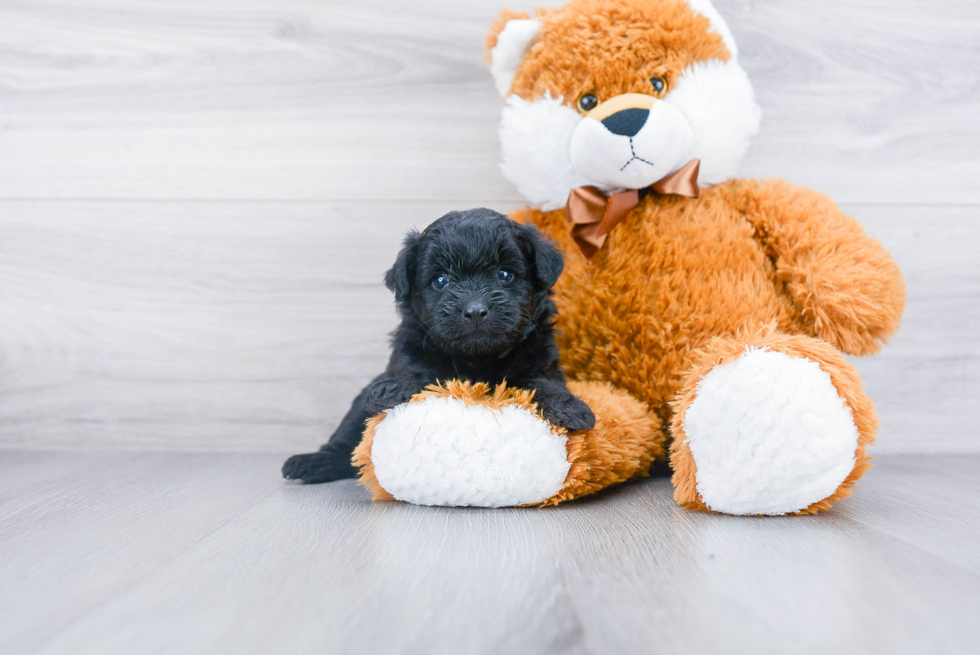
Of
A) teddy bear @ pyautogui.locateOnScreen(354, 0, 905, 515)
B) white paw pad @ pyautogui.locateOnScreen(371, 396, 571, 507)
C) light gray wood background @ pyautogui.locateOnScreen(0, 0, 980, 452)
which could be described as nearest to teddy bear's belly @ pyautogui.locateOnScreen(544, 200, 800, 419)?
teddy bear @ pyautogui.locateOnScreen(354, 0, 905, 515)

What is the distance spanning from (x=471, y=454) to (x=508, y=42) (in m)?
0.70

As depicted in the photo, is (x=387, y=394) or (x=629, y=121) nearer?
(x=387, y=394)

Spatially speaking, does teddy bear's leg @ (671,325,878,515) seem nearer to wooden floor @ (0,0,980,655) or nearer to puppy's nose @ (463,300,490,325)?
A: puppy's nose @ (463,300,490,325)

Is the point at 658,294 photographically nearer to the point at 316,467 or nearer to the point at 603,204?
the point at 603,204

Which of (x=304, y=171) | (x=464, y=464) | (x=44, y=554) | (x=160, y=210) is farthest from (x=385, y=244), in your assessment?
(x=44, y=554)

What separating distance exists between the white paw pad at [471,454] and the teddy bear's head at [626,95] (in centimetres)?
45

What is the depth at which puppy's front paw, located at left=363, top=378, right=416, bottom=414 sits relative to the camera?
852 mm

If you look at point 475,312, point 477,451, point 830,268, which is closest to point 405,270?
point 475,312

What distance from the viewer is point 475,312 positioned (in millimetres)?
812

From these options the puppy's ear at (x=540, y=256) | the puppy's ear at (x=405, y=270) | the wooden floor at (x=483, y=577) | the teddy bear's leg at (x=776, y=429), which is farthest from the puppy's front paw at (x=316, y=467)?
the teddy bear's leg at (x=776, y=429)

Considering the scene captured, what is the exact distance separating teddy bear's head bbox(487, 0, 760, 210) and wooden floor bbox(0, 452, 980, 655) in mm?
518

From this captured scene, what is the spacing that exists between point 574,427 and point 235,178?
0.93m

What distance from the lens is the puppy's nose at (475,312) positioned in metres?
0.81

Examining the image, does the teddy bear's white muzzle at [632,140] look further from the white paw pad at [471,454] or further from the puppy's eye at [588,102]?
the white paw pad at [471,454]
